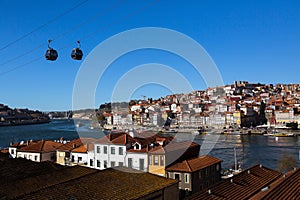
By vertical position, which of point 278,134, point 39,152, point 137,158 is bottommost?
point 278,134

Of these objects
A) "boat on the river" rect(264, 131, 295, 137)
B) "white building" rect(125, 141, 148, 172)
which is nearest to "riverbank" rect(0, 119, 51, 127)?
"boat on the river" rect(264, 131, 295, 137)

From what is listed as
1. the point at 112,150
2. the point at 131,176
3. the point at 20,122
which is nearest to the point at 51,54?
the point at 131,176

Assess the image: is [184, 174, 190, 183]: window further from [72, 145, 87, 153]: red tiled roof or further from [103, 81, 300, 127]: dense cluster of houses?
[103, 81, 300, 127]: dense cluster of houses

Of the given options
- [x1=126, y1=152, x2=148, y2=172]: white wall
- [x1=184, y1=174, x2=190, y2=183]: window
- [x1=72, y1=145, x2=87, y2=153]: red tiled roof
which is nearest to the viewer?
[x1=184, y1=174, x2=190, y2=183]: window

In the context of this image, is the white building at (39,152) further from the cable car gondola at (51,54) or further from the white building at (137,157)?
the cable car gondola at (51,54)

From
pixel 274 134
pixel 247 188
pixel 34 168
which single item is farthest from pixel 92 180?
pixel 274 134

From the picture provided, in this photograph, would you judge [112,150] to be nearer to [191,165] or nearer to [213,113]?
[191,165]

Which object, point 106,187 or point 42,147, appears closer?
point 106,187
